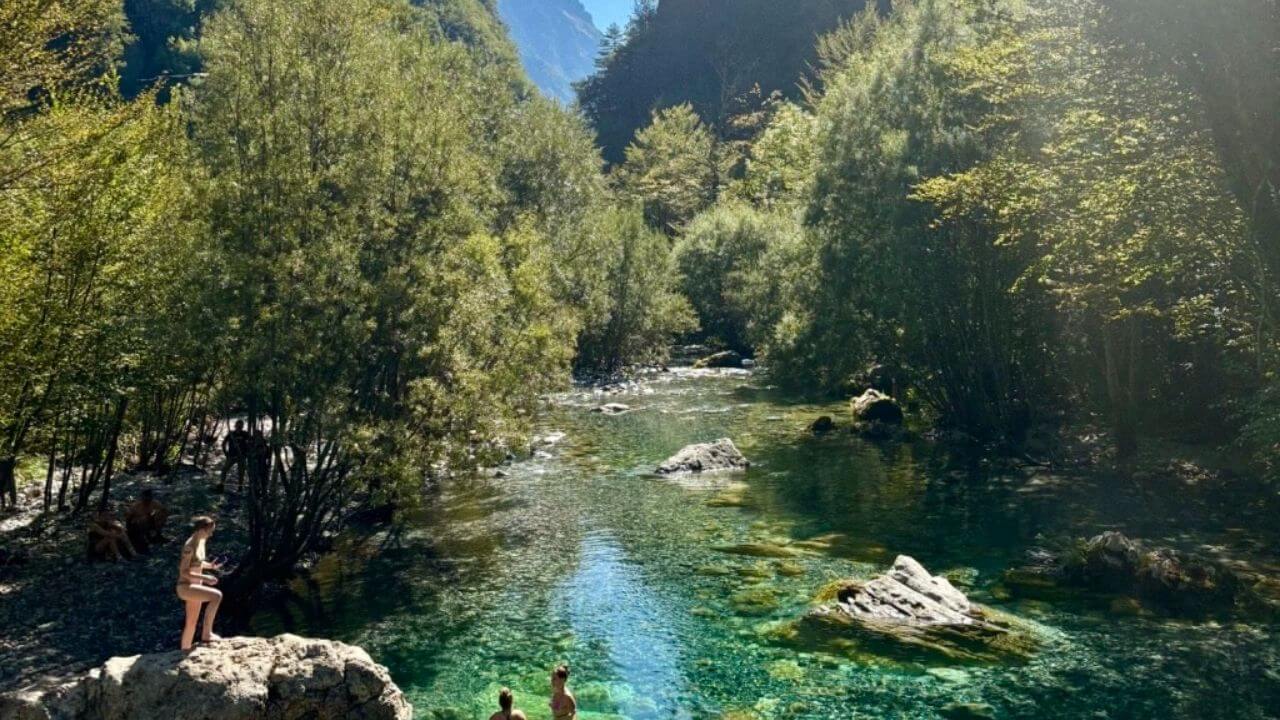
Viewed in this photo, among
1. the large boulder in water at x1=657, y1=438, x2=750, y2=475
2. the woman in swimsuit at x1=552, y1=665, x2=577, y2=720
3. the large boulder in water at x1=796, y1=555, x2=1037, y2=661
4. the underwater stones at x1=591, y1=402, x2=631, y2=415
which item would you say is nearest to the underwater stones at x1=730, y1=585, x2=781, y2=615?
the large boulder in water at x1=796, y1=555, x2=1037, y2=661

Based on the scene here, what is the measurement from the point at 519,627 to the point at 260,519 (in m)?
7.90

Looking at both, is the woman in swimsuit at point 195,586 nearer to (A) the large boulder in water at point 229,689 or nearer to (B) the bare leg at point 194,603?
(B) the bare leg at point 194,603

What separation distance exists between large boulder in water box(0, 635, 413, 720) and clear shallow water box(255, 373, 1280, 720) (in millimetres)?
2621

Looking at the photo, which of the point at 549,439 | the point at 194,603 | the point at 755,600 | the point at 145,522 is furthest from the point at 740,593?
the point at 549,439

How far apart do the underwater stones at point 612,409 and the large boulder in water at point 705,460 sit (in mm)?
17168

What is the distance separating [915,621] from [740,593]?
4.95 metres

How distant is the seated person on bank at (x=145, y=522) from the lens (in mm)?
25281

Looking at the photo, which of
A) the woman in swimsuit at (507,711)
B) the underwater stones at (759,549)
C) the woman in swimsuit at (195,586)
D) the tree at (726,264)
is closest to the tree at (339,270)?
the woman in swimsuit at (195,586)

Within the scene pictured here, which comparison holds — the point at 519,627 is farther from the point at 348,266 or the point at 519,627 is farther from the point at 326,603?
the point at 348,266

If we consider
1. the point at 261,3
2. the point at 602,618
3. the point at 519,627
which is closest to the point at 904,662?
the point at 602,618

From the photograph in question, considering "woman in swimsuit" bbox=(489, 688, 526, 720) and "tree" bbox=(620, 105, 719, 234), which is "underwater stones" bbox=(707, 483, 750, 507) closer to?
"woman in swimsuit" bbox=(489, 688, 526, 720)

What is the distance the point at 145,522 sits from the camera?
2555cm

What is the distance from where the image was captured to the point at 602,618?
22.2m

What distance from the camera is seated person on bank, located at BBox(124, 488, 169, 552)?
25.3m
